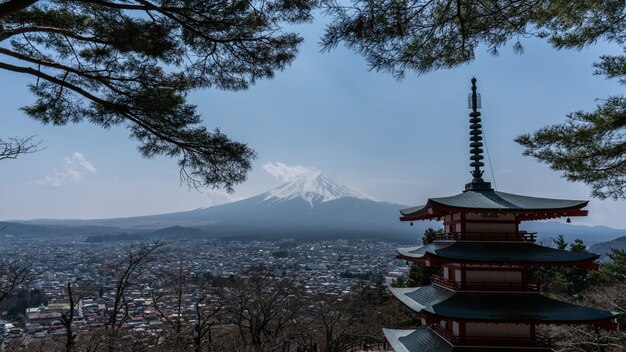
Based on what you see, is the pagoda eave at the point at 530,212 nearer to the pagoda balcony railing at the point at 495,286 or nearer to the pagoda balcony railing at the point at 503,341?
the pagoda balcony railing at the point at 495,286

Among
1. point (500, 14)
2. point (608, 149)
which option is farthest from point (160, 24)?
point (608, 149)

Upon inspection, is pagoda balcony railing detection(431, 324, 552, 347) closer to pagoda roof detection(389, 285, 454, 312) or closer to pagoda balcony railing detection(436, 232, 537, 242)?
pagoda roof detection(389, 285, 454, 312)

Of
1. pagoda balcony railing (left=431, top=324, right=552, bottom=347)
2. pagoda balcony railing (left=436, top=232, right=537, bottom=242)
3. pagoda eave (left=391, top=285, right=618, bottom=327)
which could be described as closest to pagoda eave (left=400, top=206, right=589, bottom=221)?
pagoda balcony railing (left=436, top=232, right=537, bottom=242)

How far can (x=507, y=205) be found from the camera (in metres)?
8.25

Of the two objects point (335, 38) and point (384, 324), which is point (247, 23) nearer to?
point (335, 38)

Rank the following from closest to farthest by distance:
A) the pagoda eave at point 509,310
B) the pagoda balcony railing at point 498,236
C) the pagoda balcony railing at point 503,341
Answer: the pagoda eave at point 509,310, the pagoda balcony railing at point 503,341, the pagoda balcony railing at point 498,236

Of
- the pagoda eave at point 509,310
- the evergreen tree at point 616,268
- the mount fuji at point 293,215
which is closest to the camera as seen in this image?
the pagoda eave at point 509,310

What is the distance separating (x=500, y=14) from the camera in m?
4.49

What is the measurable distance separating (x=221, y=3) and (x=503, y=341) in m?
7.30

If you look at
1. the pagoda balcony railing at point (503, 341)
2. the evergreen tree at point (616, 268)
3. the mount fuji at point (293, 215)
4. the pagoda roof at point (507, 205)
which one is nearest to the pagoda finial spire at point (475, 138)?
the pagoda roof at point (507, 205)

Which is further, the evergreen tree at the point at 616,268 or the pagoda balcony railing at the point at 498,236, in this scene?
the evergreen tree at the point at 616,268

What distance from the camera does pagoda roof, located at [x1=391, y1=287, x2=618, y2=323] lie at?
7.34 m

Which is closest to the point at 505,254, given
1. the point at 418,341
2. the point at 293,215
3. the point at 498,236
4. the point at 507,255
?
the point at 507,255

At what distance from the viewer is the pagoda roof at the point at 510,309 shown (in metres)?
7.34
